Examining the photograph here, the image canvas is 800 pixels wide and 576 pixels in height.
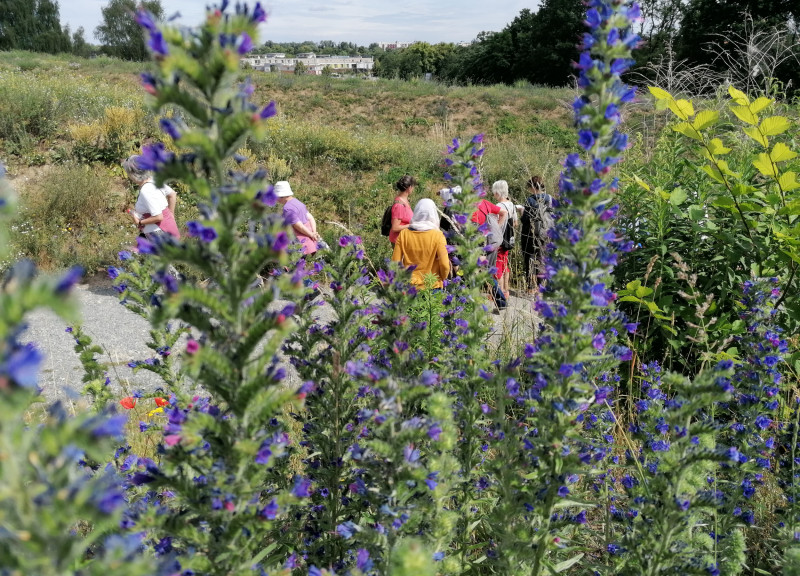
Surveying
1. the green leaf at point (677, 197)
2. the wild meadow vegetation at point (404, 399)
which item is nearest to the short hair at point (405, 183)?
the wild meadow vegetation at point (404, 399)

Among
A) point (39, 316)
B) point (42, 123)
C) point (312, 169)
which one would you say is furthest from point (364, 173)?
point (39, 316)

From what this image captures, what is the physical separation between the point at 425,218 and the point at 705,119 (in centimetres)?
329

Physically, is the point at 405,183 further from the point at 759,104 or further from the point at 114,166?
the point at 114,166

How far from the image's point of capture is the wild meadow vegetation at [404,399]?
4.06 feet

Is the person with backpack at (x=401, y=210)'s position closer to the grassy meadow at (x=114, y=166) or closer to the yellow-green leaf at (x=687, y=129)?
the grassy meadow at (x=114, y=166)

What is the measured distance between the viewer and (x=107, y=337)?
682cm

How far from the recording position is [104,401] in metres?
2.48

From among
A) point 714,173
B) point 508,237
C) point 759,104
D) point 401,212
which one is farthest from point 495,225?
point 759,104

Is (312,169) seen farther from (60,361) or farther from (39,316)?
(60,361)

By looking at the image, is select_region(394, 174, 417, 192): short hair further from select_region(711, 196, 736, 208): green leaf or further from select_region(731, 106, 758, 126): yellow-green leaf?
select_region(731, 106, 758, 126): yellow-green leaf

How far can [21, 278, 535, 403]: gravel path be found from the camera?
5148 mm

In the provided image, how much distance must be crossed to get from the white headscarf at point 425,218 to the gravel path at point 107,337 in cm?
125

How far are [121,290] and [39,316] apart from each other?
19.6 feet

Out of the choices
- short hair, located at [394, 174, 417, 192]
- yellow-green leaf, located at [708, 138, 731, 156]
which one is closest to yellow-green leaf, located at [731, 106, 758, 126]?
yellow-green leaf, located at [708, 138, 731, 156]
